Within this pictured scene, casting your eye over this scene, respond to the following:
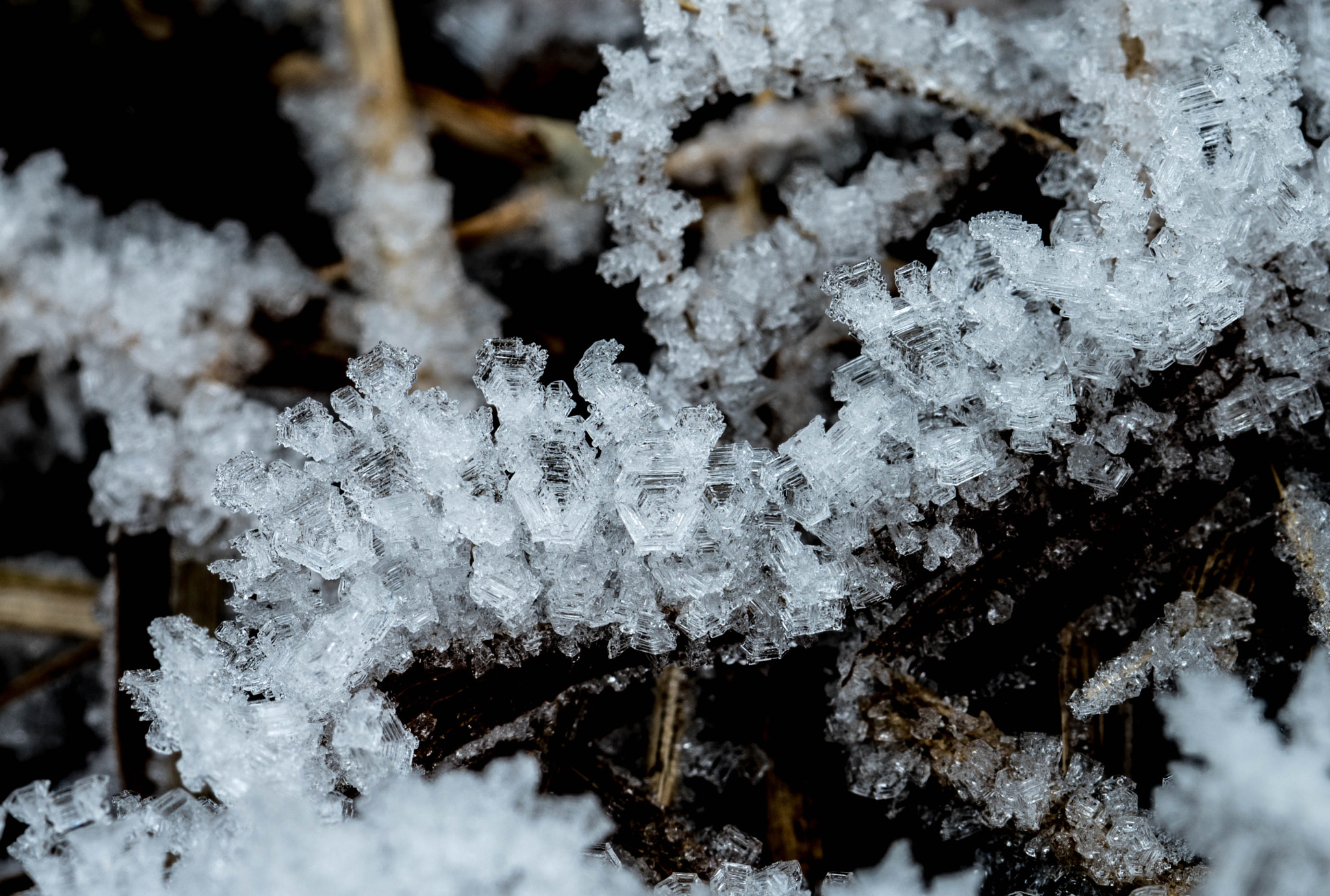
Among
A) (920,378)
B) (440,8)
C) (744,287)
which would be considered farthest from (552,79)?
(920,378)

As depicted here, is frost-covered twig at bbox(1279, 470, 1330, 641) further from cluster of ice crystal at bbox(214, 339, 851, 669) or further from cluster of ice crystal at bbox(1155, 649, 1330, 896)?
cluster of ice crystal at bbox(214, 339, 851, 669)

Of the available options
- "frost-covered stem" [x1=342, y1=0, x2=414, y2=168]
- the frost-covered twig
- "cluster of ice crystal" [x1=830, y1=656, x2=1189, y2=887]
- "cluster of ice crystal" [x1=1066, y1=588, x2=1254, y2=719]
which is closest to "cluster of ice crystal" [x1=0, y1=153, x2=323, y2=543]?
"frost-covered stem" [x1=342, y1=0, x2=414, y2=168]

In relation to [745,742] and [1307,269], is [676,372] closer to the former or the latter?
[745,742]

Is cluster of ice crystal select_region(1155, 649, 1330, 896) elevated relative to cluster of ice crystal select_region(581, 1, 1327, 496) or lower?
lower

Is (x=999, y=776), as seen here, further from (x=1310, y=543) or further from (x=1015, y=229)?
(x=1015, y=229)

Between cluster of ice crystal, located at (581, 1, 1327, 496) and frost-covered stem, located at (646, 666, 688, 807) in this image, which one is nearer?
cluster of ice crystal, located at (581, 1, 1327, 496)

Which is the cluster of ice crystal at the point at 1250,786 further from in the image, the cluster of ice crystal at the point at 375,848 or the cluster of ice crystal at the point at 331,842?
the cluster of ice crystal at the point at 331,842

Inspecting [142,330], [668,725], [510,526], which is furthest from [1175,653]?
[142,330]
